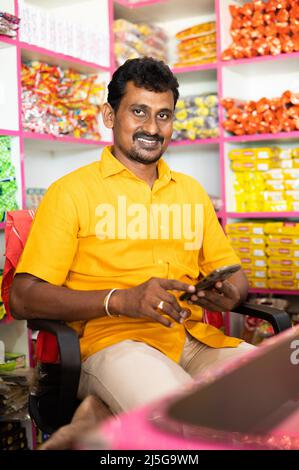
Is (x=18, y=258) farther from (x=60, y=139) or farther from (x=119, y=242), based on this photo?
(x=60, y=139)

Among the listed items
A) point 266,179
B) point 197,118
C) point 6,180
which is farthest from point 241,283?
point 197,118

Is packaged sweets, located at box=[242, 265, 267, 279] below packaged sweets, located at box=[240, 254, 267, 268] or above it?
below

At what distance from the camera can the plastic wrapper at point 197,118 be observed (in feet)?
11.2

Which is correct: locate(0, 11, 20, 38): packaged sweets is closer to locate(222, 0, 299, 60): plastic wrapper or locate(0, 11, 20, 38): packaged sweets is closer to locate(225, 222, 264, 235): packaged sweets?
locate(222, 0, 299, 60): plastic wrapper

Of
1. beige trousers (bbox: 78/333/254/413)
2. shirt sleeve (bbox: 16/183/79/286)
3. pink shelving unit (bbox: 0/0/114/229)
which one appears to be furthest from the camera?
pink shelving unit (bbox: 0/0/114/229)

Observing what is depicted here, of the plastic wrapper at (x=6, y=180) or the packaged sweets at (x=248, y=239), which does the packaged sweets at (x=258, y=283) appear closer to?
the packaged sweets at (x=248, y=239)

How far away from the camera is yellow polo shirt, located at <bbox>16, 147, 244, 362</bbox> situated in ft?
5.62

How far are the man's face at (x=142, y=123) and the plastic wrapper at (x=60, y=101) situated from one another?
976 mm

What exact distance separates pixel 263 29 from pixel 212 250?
1.70 metres

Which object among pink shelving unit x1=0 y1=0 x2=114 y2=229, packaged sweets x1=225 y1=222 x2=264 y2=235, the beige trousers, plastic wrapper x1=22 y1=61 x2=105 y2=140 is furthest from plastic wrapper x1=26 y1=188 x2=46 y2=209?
the beige trousers

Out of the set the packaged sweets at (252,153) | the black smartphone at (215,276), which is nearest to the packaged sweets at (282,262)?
the packaged sweets at (252,153)

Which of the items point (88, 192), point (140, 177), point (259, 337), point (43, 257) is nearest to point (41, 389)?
point (43, 257)

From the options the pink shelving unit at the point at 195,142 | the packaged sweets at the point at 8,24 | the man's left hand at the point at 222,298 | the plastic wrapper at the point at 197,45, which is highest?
the plastic wrapper at the point at 197,45

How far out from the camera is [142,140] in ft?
6.42
